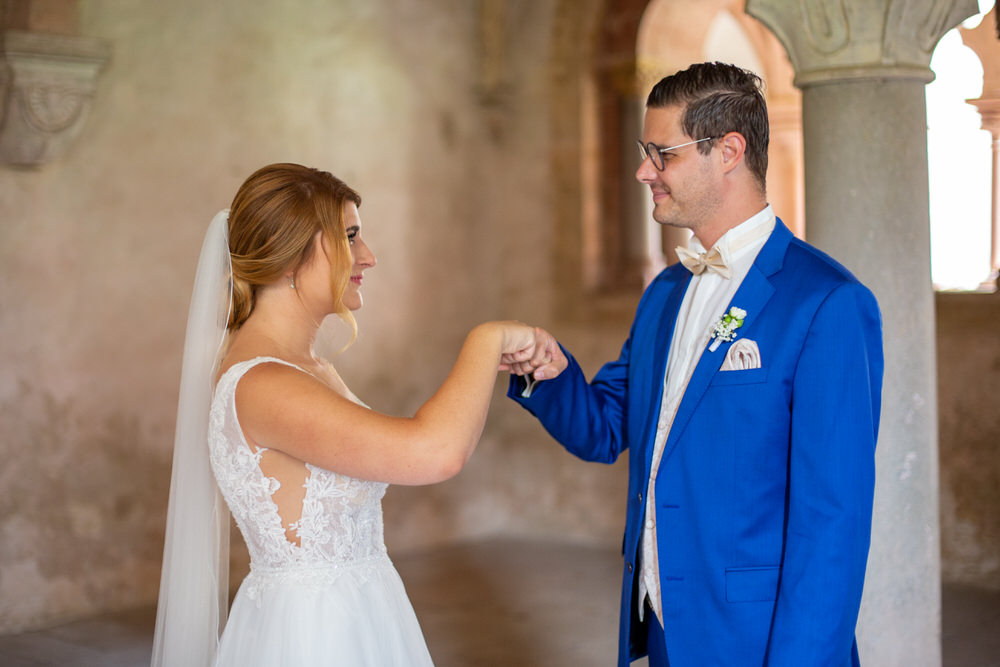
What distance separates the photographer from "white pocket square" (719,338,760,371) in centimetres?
203

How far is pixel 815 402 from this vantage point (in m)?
1.93

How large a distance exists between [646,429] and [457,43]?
5.72 meters

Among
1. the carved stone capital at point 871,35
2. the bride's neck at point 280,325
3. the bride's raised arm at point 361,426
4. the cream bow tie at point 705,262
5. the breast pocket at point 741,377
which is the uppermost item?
the carved stone capital at point 871,35

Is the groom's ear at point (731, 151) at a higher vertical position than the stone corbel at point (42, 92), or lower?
lower

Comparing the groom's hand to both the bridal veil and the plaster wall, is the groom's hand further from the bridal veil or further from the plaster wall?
the plaster wall

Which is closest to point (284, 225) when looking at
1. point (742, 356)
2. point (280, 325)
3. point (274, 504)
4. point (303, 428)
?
point (280, 325)

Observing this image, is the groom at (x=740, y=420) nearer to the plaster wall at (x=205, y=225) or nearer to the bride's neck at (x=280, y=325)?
the bride's neck at (x=280, y=325)

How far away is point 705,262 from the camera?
2.24 meters

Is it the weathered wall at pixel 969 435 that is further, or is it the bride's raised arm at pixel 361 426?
the weathered wall at pixel 969 435

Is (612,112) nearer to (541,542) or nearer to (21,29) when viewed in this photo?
(541,542)

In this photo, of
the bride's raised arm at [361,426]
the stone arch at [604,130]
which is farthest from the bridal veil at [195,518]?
the stone arch at [604,130]

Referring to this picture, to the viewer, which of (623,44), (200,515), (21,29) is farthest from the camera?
(623,44)

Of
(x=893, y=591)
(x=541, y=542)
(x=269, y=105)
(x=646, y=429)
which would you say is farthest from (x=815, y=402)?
(x=541, y=542)

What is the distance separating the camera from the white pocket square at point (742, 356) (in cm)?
203
